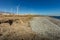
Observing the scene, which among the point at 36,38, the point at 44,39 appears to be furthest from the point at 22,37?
the point at 44,39

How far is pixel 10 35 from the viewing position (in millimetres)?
9633

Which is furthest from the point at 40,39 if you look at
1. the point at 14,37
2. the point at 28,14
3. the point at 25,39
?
the point at 28,14

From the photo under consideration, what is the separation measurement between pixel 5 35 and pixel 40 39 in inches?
102

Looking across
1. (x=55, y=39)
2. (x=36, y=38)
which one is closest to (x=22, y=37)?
(x=36, y=38)

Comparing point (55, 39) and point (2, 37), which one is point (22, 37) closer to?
point (2, 37)

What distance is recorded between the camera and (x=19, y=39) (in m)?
8.88

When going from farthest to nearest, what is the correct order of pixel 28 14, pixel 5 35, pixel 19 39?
pixel 28 14 < pixel 5 35 < pixel 19 39

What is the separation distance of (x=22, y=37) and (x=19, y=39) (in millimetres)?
452

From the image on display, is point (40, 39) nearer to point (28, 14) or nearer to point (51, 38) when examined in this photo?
point (51, 38)

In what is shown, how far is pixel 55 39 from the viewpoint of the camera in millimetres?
9133

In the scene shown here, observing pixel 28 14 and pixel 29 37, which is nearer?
pixel 29 37

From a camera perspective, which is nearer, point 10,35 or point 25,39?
point 25,39

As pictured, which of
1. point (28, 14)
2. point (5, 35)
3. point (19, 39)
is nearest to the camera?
point (19, 39)

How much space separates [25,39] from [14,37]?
878 mm
